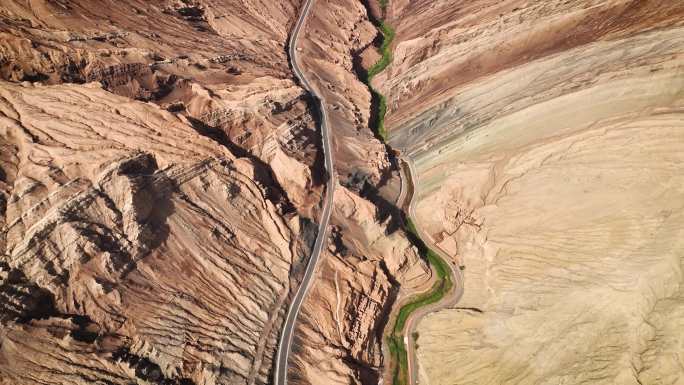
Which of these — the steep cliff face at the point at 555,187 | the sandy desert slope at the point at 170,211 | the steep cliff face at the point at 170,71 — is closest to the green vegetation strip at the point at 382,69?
the steep cliff face at the point at 555,187

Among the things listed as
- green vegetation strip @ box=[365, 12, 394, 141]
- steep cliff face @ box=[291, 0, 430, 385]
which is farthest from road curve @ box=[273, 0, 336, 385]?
green vegetation strip @ box=[365, 12, 394, 141]

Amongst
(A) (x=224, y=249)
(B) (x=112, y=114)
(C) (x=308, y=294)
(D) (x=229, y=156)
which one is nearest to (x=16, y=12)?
(B) (x=112, y=114)

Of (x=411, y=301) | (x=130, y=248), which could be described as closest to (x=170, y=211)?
(x=130, y=248)

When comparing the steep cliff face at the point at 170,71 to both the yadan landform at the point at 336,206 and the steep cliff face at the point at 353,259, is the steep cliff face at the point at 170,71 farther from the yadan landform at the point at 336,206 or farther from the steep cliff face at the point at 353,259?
the steep cliff face at the point at 353,259

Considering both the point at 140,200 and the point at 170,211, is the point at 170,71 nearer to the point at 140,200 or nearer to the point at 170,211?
the point at 170,211

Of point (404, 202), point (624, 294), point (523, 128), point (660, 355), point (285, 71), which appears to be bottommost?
point (660, 355)

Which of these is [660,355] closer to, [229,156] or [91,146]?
[229,156]
